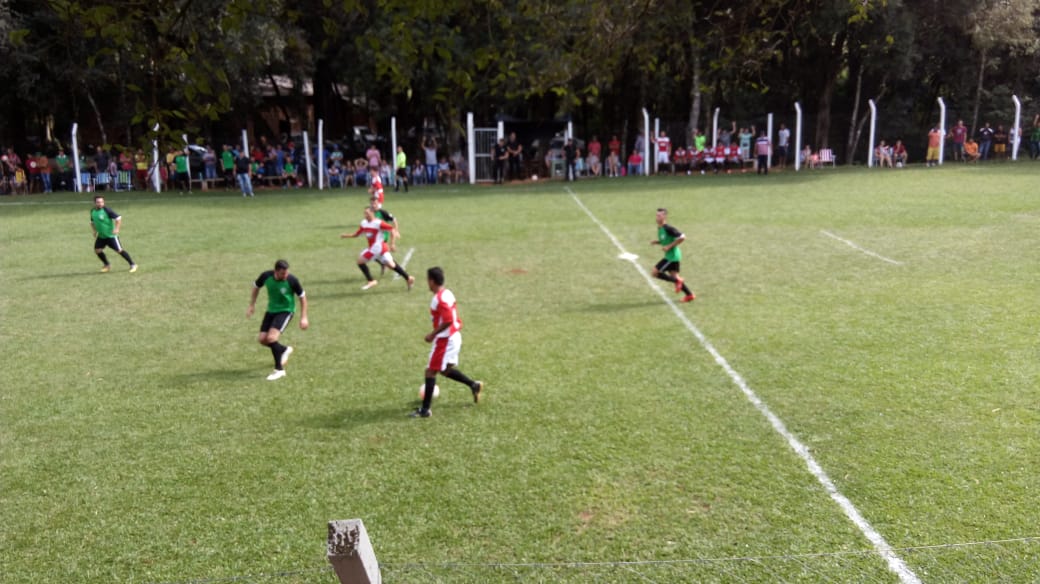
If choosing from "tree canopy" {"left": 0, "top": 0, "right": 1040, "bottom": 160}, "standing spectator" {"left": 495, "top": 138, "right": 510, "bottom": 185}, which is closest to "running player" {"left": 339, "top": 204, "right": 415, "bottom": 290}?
"tree canopy" {"left": 0, "top": 0, "right": 1040, "bottom": 160}

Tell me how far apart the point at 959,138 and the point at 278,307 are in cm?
3386

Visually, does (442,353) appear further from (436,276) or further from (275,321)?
(275,321)

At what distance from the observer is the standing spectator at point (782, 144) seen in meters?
34.9

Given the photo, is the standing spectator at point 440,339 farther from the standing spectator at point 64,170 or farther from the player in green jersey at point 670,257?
the standing spectator at point 64,170

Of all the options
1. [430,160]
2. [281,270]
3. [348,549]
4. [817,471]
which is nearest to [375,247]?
[281,270]

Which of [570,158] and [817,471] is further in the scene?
[570,158]

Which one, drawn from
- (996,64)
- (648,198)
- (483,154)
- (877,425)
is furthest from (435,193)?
(996,64)

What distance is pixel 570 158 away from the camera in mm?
34156

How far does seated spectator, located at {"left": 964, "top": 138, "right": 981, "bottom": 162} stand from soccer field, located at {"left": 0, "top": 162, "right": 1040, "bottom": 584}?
19.6 meters

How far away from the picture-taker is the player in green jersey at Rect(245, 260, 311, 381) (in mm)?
10034

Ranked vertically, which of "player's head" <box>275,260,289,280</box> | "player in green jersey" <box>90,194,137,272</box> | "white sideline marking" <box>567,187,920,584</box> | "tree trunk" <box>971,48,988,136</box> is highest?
"tree trunk" <box>971,48,988,136</box>

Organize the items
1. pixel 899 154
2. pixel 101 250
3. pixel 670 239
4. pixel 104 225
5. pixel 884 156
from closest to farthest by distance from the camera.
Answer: pixel 670 239, pixel 104 225, pixel 101 250, pixel 899 154, pixel 884 156

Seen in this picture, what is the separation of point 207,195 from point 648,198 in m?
17.6

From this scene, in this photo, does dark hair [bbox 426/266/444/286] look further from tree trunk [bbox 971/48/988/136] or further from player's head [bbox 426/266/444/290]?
tree trunk [bbox 971/48/988/136]
